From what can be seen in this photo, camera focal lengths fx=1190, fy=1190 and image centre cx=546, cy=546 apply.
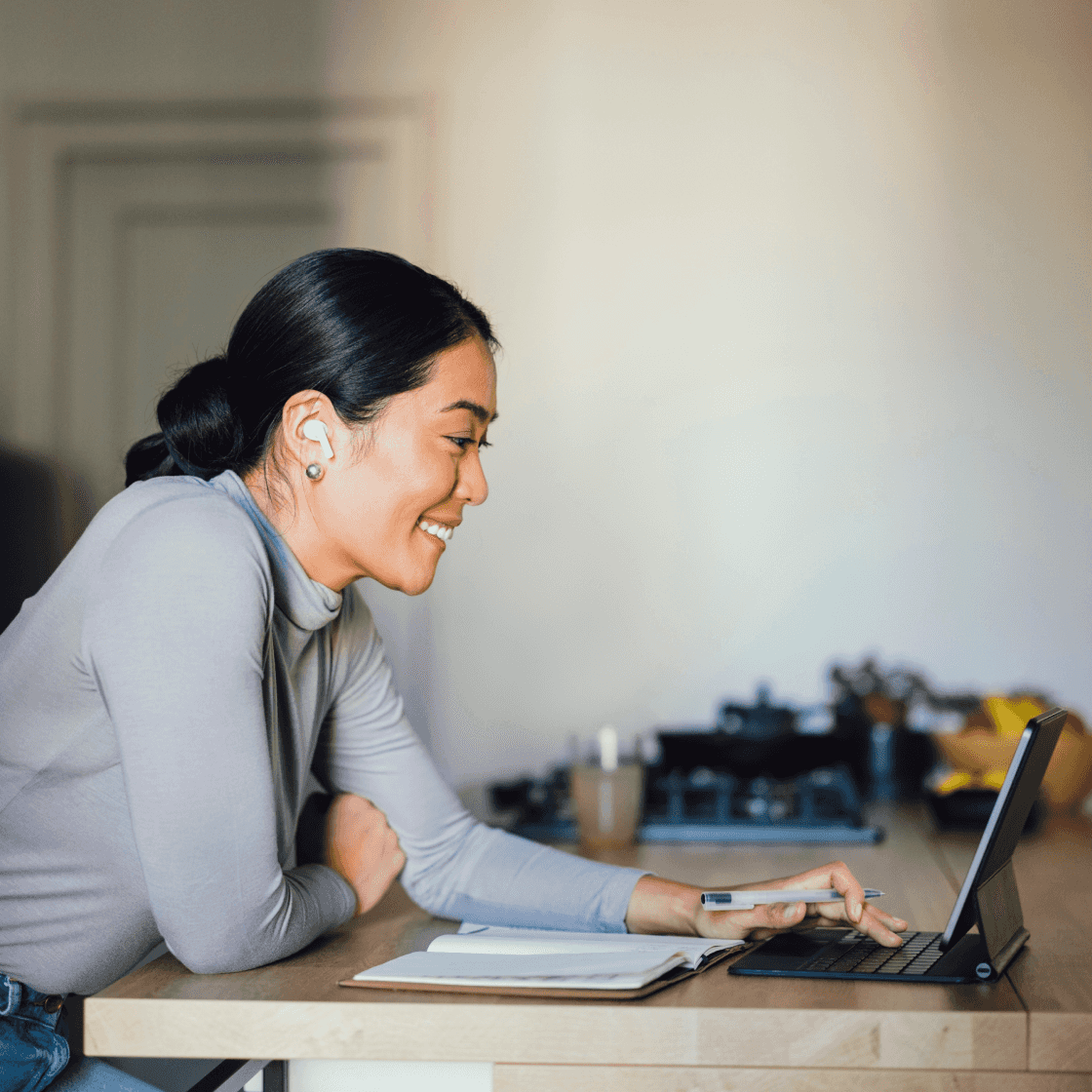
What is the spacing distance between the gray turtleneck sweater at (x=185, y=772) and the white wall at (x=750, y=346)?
1.17 m

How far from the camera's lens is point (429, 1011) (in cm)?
81

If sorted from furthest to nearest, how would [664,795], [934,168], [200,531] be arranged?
[934,168] < [664,795] < [200,531]

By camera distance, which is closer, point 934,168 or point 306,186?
point 934,168

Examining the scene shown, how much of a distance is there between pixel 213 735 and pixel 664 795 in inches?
47.3

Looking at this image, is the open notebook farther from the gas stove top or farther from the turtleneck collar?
the gas stove top

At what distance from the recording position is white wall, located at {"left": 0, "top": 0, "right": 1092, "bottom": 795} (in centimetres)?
228

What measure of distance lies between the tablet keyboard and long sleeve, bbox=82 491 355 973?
43cm

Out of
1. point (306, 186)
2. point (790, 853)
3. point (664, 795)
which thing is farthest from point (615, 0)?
point (790, 853)


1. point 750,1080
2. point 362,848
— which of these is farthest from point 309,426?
point 750,1080

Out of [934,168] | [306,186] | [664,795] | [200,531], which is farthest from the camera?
[306,186]

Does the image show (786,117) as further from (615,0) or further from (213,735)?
(213,735)

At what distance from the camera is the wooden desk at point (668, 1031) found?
784 millimetres

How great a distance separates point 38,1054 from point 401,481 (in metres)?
0.57

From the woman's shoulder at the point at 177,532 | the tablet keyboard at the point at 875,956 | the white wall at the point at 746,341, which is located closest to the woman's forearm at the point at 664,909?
the tablet keyboard at the point at 875,956
